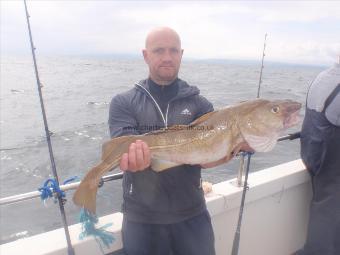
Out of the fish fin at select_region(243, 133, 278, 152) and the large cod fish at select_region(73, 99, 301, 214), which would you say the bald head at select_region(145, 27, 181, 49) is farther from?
the fish fin at select_region(243, 133, 278, 152)

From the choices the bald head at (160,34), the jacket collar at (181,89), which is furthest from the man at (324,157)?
the bald head at (160,34)

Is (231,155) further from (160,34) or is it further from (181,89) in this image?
(160,34)

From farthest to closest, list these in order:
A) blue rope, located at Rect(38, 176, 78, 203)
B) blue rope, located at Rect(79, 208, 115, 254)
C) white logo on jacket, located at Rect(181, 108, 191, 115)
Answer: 1. white logo on jacket, located at Rect(181, 108, 191, 115)
2. blue rope, located at Rect(79, 208, 115, 254)
3. blue rope, located at Rect(38, 176, 78, 203)

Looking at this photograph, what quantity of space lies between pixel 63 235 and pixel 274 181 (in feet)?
7.86

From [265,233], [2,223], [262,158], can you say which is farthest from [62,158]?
[265,233]

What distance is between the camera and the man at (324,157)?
10.5 ft

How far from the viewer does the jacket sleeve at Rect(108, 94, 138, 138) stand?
8.58ft

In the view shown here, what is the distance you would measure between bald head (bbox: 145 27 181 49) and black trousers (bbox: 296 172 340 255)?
210cm

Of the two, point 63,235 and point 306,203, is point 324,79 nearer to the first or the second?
point 306,203

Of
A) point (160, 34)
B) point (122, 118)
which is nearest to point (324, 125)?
point (160, 34)

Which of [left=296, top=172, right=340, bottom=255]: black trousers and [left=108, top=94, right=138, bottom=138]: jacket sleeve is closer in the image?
[left=108, top=94, right=138, bottom=138]: jacket sleeve

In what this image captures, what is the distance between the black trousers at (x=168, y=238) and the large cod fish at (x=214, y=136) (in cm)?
52

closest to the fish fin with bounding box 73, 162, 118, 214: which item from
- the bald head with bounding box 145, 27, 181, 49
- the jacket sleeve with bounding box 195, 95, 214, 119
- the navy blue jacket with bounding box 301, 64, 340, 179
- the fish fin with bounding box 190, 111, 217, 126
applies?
the fish fin with bounding box 190, 111, 217, 126

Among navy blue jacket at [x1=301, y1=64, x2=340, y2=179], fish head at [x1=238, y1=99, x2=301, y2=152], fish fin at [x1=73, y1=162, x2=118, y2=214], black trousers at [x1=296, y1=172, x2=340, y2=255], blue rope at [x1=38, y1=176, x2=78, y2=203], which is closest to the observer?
fish fin at [x1=73, y1=162, x2=118, y2=214]
